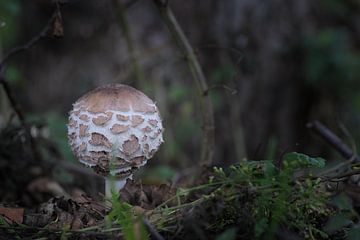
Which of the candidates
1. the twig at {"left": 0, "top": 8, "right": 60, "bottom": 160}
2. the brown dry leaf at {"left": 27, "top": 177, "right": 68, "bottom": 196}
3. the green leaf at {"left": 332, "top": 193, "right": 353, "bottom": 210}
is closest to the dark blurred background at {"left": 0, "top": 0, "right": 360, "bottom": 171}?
the brown dry leaf at {"left": 27, "top": 177, "right": 68, "bottom": 196}

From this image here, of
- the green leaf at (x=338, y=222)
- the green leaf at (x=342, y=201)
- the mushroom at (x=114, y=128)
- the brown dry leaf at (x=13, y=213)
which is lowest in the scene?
the green leaf at (x=338, y=222)

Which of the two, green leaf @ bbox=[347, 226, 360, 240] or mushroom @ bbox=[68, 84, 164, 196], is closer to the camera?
green leaf @ bbox=[347, 226, 360, 240]

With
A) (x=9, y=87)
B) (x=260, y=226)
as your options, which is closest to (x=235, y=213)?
(x=260, y=226)

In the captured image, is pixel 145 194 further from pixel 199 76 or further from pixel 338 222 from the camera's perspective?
pixel 338 222

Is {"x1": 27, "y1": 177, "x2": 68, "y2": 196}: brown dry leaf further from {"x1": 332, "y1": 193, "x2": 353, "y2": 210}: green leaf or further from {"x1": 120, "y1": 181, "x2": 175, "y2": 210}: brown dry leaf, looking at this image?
{"x1": 332, "y1": 193, "x2": 353, "y2": 210}: green leaf

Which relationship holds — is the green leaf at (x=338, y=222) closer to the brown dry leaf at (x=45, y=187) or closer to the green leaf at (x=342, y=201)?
the green leaf at (x=342, y=201)

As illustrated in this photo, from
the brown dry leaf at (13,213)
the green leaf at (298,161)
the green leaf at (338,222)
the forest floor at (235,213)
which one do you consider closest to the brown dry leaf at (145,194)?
the forest floor at (235,213)
